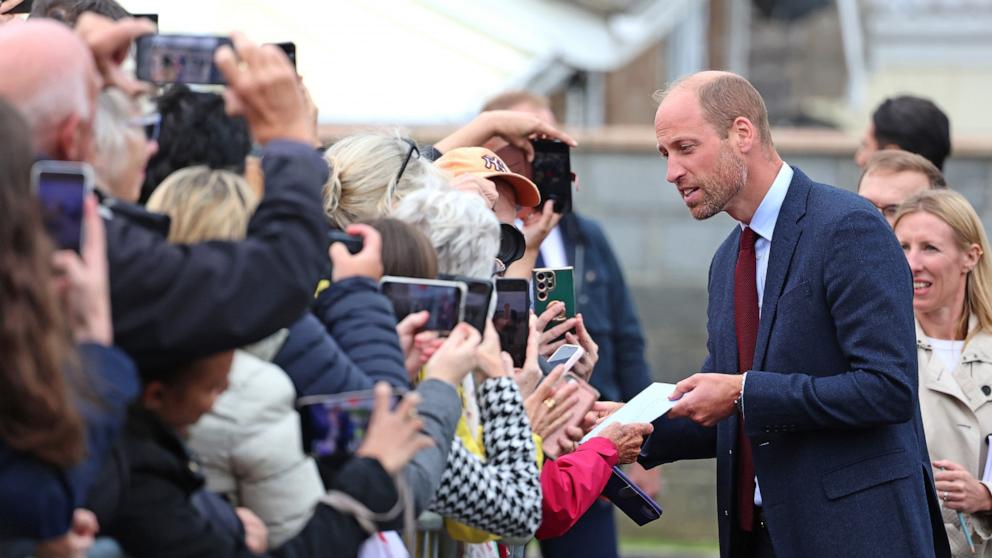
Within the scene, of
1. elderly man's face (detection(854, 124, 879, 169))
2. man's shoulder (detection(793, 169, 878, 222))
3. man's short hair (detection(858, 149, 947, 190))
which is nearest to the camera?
man's shoulder (detection(793, 169, 878, 222))

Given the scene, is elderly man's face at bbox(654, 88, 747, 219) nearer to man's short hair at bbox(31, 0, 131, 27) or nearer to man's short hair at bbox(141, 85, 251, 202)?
man's short hair at bbox(31, 0, 131, 27)

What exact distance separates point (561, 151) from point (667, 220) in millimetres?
3451

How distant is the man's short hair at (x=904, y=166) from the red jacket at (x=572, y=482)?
202 centimetres

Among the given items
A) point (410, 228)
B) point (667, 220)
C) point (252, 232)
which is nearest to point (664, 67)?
point (667, 220)

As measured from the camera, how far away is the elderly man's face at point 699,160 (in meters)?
4.29

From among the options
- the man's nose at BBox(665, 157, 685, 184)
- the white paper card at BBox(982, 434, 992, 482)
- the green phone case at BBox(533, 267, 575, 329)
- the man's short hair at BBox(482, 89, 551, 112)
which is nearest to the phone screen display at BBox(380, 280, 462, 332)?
the green phone case at BBox(533, 267, 575, 329)

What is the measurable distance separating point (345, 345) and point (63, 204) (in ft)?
2.74

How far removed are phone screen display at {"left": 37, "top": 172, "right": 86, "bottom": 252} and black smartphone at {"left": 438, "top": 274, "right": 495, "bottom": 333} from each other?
106 cm

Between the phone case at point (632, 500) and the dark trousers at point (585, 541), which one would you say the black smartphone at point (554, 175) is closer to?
the phone case at point (632, 500)

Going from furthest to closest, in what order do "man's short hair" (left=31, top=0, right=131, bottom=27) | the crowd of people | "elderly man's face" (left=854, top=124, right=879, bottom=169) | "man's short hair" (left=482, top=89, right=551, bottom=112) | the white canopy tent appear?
1. the white canopy tent
2. "man's short hair" (left=482, top=89, right=551, bottom=112)
3. "elderly man's face" (left=854, top=124, right=879, bottom=169)
4. "man's short hair" (left=31, top=0, right=131, bottom=27)
5. the crowd of people

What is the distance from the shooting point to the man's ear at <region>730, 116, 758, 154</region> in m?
4.32

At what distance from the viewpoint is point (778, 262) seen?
4168mm

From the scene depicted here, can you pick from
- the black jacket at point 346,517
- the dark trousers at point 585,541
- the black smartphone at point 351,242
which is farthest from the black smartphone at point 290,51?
the dark trousers at point 585,541

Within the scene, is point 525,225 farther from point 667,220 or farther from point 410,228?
point 667,220
